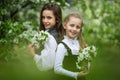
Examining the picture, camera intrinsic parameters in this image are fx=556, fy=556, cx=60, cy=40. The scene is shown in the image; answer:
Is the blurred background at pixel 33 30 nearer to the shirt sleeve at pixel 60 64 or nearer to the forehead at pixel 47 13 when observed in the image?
the shirt sleeve at pixel 60 64

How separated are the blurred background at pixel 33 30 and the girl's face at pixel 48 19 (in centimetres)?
42

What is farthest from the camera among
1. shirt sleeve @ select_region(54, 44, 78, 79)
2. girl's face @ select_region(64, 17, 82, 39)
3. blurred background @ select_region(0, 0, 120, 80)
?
blurred background @ select_region(0, 0, 120, 80)

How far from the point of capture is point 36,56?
493cm

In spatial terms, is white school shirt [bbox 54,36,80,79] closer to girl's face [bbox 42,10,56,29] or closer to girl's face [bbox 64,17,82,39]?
girl's face [bbox 64,17,82,39]

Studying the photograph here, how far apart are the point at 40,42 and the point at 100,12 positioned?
22.4 ft

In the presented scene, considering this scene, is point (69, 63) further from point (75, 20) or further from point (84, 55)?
point (75, 20)

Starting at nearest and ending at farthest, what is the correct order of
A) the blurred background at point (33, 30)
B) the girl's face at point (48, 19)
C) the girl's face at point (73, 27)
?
1. the girl's face at point (73, 27)
2. the girl's face at point (48, 19)
3. the blurred background at point (33, 30)

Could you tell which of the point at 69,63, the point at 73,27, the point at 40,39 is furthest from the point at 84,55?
the point at 40,39

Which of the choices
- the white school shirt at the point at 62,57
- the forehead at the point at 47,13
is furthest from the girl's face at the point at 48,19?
the white school shirt at the point at 62,57

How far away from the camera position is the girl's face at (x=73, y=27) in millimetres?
4945

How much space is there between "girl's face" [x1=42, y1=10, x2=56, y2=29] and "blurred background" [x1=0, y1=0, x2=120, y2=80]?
0.42 meters

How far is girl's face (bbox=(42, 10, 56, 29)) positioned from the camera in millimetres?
5145

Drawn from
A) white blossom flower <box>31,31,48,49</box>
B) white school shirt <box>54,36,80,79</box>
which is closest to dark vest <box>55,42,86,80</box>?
white school shirt <box>54,36,80,79</box>

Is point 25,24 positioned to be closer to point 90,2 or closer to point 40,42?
point 40,42
